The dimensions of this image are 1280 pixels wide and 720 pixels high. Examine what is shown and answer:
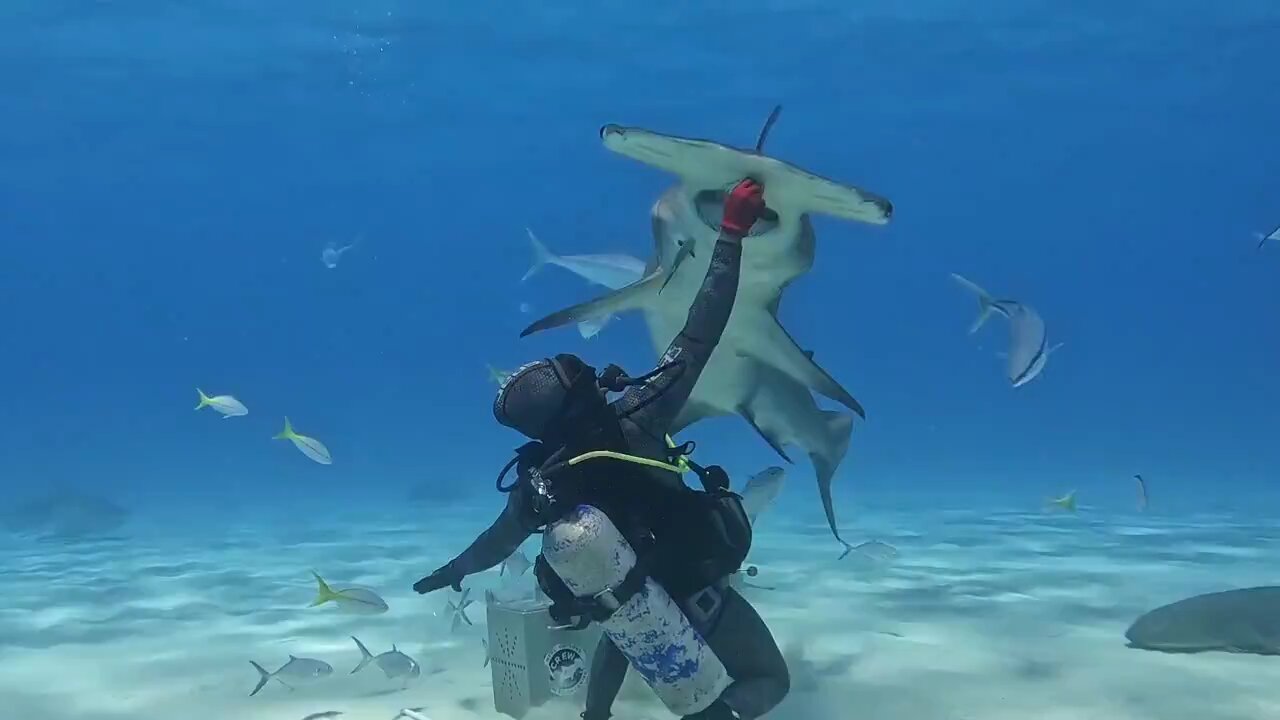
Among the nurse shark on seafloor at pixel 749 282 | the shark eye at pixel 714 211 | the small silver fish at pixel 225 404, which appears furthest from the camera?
the small silver fish at pixel 225 404

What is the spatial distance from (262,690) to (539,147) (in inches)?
1802

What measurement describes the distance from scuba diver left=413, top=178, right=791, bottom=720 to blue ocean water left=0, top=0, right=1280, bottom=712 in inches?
72.4

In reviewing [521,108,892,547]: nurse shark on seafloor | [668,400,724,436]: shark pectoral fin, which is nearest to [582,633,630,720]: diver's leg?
[521,108,892,547]: nurse shark on seafloor

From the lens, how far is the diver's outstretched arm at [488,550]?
370cm

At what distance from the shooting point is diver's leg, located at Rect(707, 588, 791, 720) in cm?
362

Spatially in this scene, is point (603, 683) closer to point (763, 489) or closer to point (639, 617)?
point (639, 617)

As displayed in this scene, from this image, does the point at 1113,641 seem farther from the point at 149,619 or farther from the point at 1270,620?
the point at 149,619

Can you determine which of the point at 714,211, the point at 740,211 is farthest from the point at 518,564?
the point at 740,211

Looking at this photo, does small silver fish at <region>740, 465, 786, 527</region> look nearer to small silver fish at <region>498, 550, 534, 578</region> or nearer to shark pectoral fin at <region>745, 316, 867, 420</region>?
shark pectoral fin at <region>745, 316, 867, 420</region>

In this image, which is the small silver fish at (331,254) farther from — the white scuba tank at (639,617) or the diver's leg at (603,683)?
the white scuba tank at (639,617)

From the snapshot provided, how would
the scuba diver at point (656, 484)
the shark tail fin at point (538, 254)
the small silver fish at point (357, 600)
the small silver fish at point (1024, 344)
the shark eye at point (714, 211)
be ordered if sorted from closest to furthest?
the scuba diver at point (656, 484) → the shark eye at point (714, 211) → the small silver fish at point (357, 600) → the small silver fish at point (1024, 344) → the shark tail fin at point (538, 254)

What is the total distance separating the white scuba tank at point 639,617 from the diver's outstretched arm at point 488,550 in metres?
0.50

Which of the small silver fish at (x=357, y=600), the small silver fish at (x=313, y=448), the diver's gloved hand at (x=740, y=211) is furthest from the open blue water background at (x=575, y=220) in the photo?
the small silver fish at (x=313, y=448)

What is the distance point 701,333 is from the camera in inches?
140
